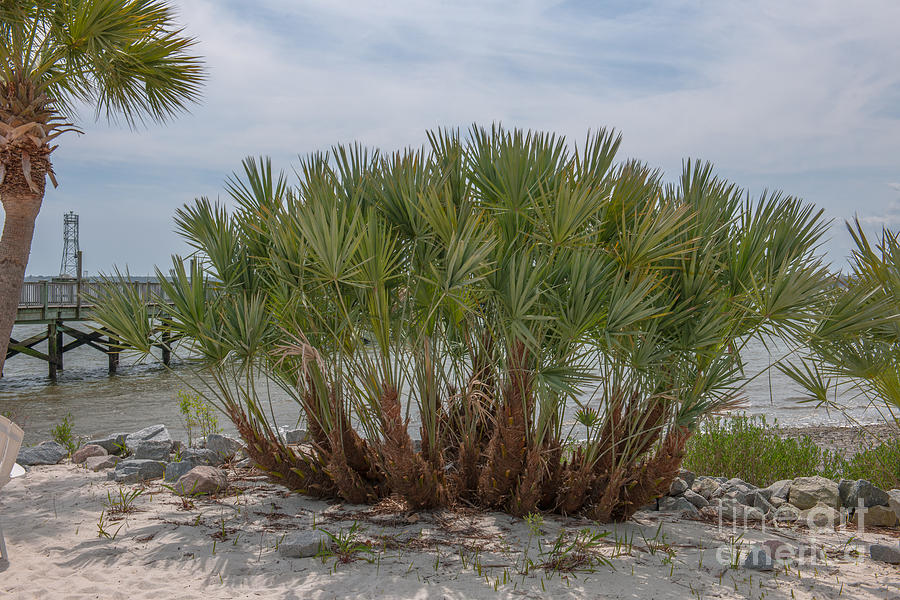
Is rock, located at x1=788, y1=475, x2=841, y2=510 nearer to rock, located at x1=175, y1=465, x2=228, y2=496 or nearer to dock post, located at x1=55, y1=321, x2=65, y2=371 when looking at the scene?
rock, located at x1=175, y1=465, x2=228, y2=496

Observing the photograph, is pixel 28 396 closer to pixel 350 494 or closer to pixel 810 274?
pixel 350 494

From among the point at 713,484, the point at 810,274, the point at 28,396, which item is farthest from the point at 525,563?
the point at 28,396

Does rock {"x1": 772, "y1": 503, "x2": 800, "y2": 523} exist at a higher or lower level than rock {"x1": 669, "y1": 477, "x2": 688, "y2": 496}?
lower

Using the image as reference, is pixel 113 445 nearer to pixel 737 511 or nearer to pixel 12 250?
pixel 12 250

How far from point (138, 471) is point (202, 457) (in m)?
0.81

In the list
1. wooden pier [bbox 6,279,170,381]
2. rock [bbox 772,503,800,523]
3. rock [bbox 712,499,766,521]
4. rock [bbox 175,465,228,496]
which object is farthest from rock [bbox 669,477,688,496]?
wooden pier [bbox 6,279,170,381]

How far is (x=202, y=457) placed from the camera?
23.8 ft

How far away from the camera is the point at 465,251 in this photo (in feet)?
14.4

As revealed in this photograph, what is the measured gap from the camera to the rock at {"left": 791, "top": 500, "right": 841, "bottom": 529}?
5.77m

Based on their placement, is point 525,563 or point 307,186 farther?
point 307,186

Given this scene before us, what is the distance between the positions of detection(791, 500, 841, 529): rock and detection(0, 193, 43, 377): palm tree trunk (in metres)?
8.80

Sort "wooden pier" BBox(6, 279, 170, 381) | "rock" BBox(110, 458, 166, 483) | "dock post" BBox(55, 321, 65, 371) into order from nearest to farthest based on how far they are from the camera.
A: "rock" BBox(110, 458, 166, 483) < "wooden pier" BBox(6, 279, 170, 381) < "dock post" BBox(55, 321, 65, 371)

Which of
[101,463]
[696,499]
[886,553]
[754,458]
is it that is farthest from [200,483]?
[754,458]

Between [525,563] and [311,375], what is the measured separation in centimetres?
235
